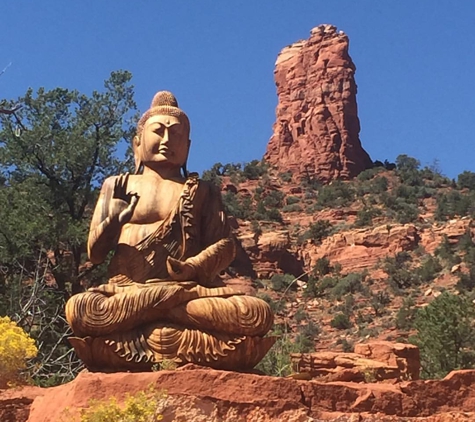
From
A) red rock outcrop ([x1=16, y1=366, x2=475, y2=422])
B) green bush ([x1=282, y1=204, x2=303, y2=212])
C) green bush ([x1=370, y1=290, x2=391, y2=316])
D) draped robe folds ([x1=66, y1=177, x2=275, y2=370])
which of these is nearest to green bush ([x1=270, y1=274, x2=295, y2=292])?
green bush ([x1=370, y1=290, x2=391, y2=316])

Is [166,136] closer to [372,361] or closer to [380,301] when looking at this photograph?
[372,361]

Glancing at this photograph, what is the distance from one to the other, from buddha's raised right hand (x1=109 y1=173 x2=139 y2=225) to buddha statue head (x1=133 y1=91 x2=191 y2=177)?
36 cm

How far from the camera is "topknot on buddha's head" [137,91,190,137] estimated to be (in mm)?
9852

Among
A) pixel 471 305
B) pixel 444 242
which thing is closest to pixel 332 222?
pixel 444 242

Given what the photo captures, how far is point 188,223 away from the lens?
9.09m

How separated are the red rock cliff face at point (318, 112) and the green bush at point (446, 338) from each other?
50696 mm

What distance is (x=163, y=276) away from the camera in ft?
A: 29.4

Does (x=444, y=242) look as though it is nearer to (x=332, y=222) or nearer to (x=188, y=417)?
(x=332, y=222)

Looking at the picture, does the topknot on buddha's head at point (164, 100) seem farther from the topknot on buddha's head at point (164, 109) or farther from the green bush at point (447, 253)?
the green bush at point (447, 253)

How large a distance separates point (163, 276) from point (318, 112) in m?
72.0

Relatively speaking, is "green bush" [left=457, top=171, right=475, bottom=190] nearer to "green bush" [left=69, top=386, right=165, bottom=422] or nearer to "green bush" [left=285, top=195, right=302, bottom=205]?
"green bush" [left=285, top=195, right=302, bottom=205]

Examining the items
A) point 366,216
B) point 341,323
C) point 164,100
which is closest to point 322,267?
point 366,216

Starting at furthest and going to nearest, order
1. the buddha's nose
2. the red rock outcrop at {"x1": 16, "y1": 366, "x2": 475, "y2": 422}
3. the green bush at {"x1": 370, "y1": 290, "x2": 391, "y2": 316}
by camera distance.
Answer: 1. the green bush at {"x1": 370, "y1": 290, "x2": 391, "y2": 316}
2. the buddha's nose
3. the red rock outcrop at {"x1": 16, "y1": 366, "x2": 475, "y2": 422}

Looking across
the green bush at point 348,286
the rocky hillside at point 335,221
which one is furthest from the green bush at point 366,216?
the green bush at point 348,286
